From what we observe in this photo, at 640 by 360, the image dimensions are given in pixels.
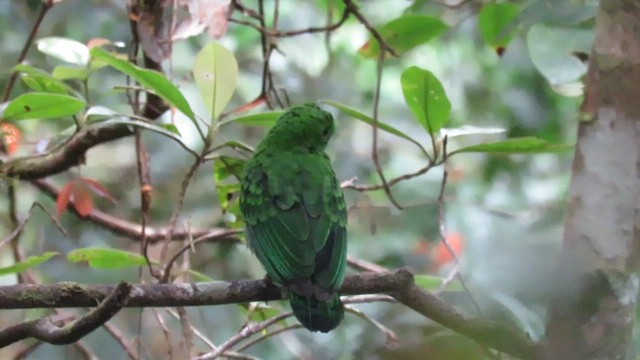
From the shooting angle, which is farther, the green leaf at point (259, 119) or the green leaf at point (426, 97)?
the green leaf at point (259, 119)

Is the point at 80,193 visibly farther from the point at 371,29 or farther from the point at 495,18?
the point at 495,18

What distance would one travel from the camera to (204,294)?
189 centimetres

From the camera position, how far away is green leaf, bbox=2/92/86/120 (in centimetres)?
219

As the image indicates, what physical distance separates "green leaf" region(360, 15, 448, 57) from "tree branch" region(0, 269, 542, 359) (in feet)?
3.54

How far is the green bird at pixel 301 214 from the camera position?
2156 mm

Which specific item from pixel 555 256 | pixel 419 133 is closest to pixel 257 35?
pixel 419 133

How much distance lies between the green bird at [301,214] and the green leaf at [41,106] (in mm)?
576

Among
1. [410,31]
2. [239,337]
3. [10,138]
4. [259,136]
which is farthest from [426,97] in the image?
[259,136]

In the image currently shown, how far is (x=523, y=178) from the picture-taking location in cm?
469

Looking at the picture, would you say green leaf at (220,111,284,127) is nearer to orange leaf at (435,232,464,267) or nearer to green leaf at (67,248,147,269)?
green leaf at (67,248,147,269)

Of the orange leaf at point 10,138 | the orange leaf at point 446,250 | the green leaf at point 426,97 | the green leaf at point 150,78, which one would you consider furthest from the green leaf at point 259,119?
the orange leaf at point 446,250

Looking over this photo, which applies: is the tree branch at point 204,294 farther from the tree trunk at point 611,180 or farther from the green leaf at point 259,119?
the green leaf at point 259,119

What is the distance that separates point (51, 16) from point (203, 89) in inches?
72.1

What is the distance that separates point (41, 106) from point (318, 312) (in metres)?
0.86
